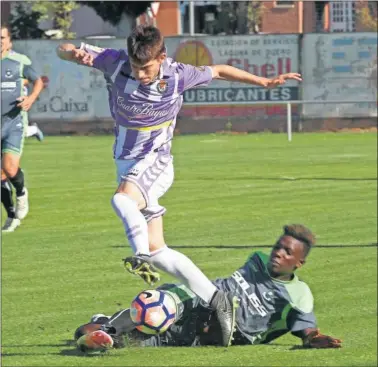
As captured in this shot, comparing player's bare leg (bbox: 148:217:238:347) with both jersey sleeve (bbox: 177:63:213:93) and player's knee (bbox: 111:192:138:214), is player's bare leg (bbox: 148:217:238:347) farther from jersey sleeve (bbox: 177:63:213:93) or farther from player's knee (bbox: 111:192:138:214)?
jersey sleeve (bbox: 177:63:213:93)

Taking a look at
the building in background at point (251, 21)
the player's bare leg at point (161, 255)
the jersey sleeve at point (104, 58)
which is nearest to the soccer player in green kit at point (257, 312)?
the player's bare leg at point (161, 255)

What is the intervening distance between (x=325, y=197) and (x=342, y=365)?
11476mm

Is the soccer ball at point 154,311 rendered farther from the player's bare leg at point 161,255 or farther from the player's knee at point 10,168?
the player's knee at point 10,168

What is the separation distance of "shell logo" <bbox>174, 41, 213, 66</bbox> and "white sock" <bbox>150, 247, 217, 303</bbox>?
1187 inches

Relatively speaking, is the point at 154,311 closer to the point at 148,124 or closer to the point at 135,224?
the point at 135,224

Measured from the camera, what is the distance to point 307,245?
30.4ft

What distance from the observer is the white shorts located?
900 cm

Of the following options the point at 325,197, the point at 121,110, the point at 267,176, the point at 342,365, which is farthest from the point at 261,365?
the point at 267,176

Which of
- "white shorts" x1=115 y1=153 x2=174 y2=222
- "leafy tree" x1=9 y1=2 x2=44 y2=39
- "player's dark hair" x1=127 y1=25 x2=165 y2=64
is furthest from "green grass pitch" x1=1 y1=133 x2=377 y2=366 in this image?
"leafy tree" x1=9 y1=2 x2=44 y2=39

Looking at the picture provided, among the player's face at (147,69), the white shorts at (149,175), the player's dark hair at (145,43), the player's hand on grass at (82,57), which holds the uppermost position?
the player's dark hair at (145,43)

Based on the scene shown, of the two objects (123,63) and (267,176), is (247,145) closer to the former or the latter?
(267,176)

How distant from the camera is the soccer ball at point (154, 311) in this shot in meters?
9.09

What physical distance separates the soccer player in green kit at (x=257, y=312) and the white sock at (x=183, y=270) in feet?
0.47

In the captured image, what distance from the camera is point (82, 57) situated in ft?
27.6
